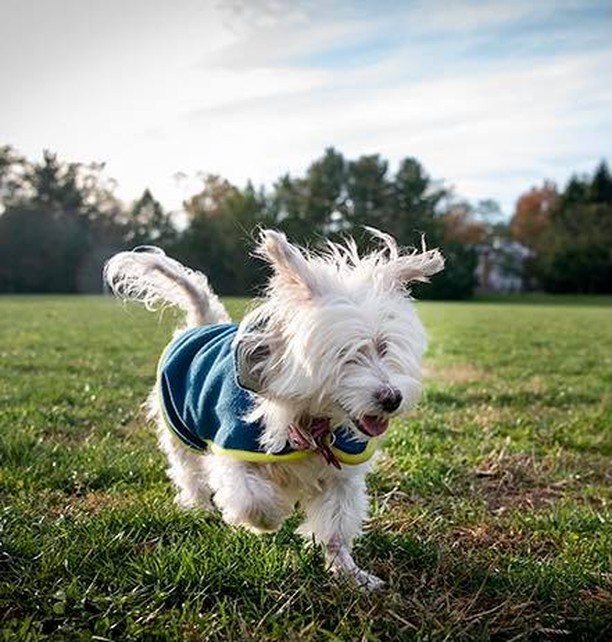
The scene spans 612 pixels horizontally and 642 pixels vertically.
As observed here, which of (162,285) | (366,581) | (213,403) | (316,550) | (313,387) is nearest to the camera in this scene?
(313,387)

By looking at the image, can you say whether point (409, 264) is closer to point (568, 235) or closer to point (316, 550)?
→ point (316, 550)

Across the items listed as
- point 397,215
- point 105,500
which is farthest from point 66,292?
point 105,500

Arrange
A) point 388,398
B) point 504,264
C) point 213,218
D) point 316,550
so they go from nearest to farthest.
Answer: point 388,398
point 316,550
point 213,218
point 504,264

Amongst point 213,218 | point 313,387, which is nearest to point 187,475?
point 313,387

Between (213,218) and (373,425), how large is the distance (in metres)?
21.3

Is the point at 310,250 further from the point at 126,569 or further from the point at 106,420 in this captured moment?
the point at 106,420

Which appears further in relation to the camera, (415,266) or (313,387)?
(415,266)

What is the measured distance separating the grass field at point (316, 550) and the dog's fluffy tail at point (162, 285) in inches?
6.9

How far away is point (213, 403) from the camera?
399cm

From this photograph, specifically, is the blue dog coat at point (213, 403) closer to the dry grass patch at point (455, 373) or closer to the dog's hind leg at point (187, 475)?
the dog's hind leg at point (187, 475)

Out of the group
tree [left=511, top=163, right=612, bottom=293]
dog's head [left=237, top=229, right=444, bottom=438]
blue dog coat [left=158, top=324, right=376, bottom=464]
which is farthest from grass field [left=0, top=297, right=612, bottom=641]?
tree [left=511, top=163, right=612, bottom=293]

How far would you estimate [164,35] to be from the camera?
5262 mm

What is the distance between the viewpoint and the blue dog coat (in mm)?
3637

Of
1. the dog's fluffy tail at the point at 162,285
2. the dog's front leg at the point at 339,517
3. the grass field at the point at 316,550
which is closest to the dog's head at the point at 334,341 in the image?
the dog's front leg at the point at 339,517
